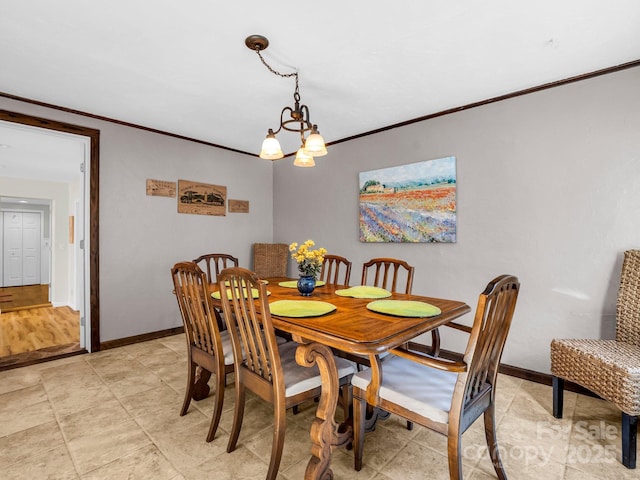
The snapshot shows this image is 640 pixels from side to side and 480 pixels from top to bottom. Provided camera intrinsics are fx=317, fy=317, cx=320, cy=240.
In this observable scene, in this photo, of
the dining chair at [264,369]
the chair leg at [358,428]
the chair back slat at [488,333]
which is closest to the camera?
the chair back slat at [488,333]

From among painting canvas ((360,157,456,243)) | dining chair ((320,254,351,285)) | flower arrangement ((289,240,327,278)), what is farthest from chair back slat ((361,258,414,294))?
flower arrangement ((289,240,327,278))

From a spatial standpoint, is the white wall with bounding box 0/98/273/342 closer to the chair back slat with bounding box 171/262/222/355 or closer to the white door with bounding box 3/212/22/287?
the chair back slat with bounding box 171/262/222/355

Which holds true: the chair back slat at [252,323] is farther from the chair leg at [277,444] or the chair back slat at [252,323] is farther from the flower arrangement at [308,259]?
the flower arrangement at [308,259]

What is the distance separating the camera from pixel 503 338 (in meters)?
1.45

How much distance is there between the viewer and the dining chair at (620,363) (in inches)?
64.2

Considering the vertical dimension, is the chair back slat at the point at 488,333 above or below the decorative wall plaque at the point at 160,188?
below

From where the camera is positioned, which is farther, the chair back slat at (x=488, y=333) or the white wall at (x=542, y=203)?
the white wall at (x=542, y=203)

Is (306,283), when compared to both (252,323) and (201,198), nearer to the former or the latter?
(252,323)

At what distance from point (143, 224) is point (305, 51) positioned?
262 centimetres

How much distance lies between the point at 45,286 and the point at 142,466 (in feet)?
25.3

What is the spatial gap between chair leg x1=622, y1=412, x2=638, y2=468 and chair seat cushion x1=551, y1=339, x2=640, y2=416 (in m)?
0.05

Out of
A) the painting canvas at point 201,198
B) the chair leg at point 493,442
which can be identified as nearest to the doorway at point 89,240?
the painting canvas at point 201,198

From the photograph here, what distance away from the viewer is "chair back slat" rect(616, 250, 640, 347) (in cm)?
206

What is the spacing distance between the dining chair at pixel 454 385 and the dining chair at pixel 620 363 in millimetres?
762
